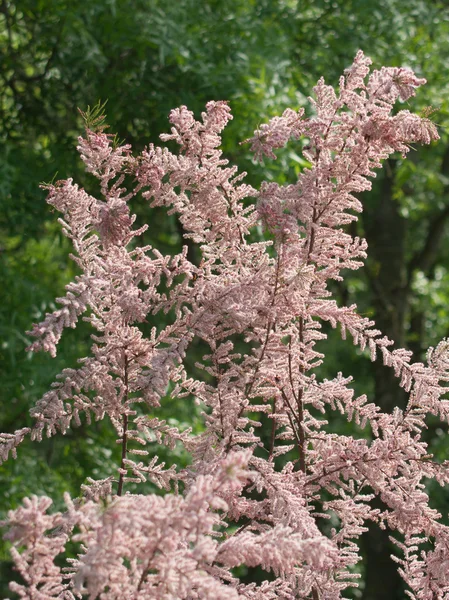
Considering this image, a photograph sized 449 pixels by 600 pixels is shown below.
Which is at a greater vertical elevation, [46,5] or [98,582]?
[46,5]

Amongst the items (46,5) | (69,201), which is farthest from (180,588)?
(46,5)

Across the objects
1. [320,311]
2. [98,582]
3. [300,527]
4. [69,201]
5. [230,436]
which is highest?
[69,201]

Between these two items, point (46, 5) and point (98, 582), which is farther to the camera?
point (46, 5)

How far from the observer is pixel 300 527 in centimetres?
166

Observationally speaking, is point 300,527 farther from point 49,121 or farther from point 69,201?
point 49,121

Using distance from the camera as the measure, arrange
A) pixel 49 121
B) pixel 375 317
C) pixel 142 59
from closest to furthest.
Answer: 1. pixel 142 59
2. pixel 49 121
3. pixel 375 317

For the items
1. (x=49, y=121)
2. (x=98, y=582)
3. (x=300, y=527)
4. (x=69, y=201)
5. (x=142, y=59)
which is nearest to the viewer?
(x=98, y=582)

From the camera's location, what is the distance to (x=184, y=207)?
2010 mm

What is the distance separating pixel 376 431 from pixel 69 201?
2.87ft

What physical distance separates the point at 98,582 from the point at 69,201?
82 centimetres

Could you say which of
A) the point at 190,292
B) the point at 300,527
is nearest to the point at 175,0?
the point at 190,292

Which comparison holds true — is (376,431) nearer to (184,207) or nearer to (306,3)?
(184,207)

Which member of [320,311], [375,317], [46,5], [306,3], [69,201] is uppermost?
[306,3]

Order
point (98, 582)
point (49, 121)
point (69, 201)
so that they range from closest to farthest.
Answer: point (98, 582) < point (69, 201) < point (49, 121)
